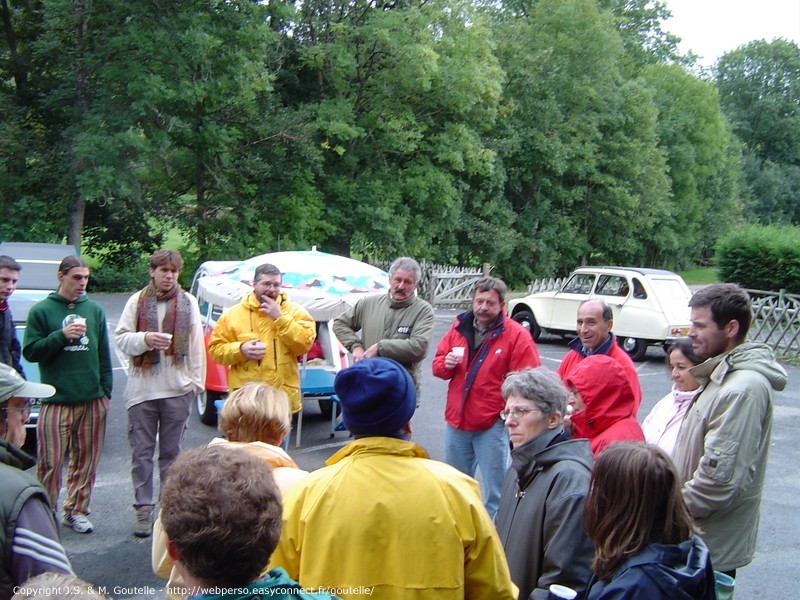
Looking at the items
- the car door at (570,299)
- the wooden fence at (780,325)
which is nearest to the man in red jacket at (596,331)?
the car door at (570,299)

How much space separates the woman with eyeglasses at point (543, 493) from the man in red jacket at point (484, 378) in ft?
5.96

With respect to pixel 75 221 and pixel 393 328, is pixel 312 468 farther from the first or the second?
pixel 75 221

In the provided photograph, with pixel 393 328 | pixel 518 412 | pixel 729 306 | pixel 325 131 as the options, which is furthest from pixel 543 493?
pixel 325 131

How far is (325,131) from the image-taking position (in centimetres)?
2217

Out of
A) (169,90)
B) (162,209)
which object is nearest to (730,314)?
(169,90)

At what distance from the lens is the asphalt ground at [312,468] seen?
4.87m

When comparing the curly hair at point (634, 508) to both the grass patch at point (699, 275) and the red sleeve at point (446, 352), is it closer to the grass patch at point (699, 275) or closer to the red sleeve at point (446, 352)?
the red sleeve at point (446, 352)

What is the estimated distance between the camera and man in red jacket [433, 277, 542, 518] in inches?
202

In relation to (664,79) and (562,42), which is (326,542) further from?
Result: (664,79)

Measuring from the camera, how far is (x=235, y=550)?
1.75 metres

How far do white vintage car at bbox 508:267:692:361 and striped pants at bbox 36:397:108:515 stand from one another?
1040 cm

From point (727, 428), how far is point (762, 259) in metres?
19.5

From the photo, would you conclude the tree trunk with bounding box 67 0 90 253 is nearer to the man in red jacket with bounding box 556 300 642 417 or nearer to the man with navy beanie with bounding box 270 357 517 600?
the man in red jacket with bounding box 556 300 642 417

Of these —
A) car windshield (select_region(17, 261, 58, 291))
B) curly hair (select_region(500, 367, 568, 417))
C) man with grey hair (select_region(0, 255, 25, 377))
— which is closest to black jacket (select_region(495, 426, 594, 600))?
curly hair (select_region(500, 367, 568, 417))
